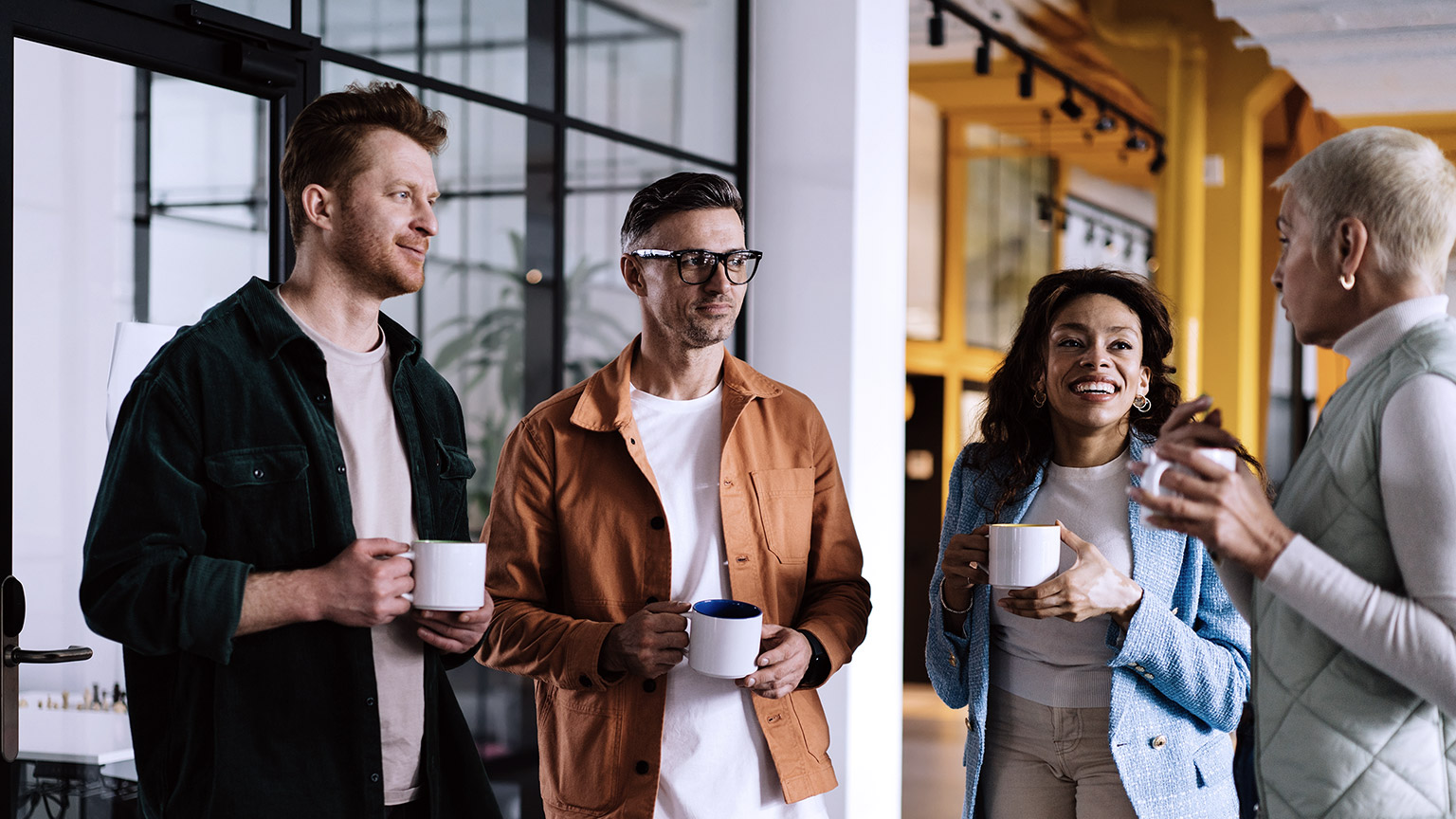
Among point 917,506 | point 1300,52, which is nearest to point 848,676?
point 1300,52

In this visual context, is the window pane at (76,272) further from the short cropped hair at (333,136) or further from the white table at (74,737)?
the short cropped hair at (333,136)

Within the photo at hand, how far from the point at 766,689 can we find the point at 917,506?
28.1 feet

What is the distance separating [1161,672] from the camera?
1.89 m

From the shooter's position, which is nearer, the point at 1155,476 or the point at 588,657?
the point at 1155,476

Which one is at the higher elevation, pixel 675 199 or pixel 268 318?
pixel 675 199

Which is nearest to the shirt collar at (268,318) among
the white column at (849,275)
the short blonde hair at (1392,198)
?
the short blonde hair at (1392,198)

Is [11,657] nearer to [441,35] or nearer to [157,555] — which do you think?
[157,555]

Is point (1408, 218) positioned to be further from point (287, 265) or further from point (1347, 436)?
point (287, 265)

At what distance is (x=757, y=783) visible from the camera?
1.92m

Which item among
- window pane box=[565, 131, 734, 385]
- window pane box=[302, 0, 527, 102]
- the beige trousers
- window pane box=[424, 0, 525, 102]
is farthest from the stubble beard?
window pane box=[565, 131, 734, 385]

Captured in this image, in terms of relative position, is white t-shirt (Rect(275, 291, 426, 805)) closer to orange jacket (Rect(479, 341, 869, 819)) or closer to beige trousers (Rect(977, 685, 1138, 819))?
orange jacket (Rect(479, 341, 869, 819))

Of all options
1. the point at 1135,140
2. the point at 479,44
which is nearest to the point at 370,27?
the point at 479,44

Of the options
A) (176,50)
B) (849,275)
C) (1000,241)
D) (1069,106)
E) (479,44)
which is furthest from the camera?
(1000,241)

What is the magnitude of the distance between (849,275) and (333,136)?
2.53m
